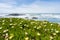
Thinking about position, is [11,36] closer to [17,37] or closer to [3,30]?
[17,37]

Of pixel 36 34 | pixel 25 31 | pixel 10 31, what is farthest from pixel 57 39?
pixel 10 31

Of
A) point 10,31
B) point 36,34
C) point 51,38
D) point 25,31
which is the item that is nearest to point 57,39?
point 51,38

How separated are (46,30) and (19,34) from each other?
185cm

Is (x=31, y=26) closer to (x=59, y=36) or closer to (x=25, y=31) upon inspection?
(x=25, y=31)

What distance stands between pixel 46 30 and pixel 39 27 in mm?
765

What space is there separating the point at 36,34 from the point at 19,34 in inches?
35.9

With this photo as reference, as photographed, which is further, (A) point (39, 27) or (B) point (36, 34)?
(A) point (39, 27)

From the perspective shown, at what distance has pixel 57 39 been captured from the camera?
35.2ft

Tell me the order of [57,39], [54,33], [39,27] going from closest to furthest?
1. [57,39]
2. [54,33]
3. [39,27]

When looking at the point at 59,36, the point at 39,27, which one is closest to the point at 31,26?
the point at 39,27

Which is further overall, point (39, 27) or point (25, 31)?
point (39, 27)

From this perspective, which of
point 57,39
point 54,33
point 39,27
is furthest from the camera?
point 39,27

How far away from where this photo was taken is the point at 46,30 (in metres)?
12.1

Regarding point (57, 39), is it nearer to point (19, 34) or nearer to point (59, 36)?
point (59, 36)
